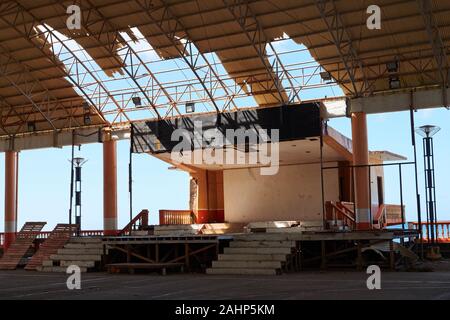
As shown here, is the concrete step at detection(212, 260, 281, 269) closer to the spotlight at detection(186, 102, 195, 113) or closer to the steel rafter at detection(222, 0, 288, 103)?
the steel rafter at detection(222, 0, 288, 103)

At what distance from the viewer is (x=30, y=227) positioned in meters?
30.8

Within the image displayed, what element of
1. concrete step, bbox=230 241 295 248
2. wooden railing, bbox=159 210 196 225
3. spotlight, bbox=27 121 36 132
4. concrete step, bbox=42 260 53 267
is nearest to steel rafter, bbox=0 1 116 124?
spotlight, bbox=27 121 36 132

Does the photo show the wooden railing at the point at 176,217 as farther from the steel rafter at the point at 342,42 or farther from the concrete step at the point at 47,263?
the steel rafter at the point at 342,42

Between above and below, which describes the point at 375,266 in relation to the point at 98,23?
below

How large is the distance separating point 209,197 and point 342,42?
1275 centimetres

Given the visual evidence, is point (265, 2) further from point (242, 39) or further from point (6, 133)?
point (6, 133)

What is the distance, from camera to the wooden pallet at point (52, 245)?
25.7 meters

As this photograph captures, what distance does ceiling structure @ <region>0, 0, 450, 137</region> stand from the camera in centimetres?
2461

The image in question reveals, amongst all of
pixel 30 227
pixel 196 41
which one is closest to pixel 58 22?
pixel 196 41

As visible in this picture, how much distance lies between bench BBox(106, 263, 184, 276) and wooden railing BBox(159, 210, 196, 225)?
325 inches

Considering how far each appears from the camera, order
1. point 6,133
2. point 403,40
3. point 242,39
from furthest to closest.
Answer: point 6,133 → point 242,39 → point 403,40

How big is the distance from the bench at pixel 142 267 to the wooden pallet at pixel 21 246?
7571mm

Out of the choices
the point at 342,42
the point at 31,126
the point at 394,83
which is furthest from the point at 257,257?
the point at 31,126

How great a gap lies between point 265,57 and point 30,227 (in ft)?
46.9
